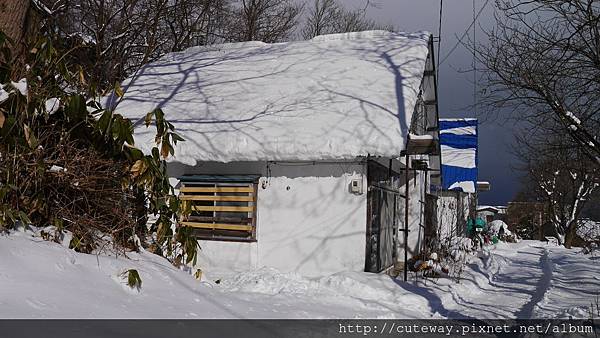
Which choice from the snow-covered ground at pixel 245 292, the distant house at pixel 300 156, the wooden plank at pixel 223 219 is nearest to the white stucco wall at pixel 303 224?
the distant house at pixel 300 156

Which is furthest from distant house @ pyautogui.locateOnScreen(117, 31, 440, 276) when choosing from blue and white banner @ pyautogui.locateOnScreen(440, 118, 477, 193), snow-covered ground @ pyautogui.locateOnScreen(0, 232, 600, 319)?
blue and white banner @ pyautogui.locateOnScreen(440, 118, 477, 193)

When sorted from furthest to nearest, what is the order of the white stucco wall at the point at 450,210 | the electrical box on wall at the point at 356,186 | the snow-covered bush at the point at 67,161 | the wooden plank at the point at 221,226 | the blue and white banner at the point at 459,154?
the blue and white banner at the point at 459,154 < the white stucco wall at the point at 450,210 < the wooden plank at the point at 221,226 < the electrical box on wall at the point at 356,186 < the snow-covered bush at the point at 67,161

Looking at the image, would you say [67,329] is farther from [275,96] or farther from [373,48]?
[373,48]

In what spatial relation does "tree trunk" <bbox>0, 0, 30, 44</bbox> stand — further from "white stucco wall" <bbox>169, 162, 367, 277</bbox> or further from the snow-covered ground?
"white stucco wall" <bbox>169, 162, 367, 277</bbox>

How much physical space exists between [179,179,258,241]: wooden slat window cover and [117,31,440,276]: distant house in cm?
2

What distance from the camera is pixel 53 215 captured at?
5.92m

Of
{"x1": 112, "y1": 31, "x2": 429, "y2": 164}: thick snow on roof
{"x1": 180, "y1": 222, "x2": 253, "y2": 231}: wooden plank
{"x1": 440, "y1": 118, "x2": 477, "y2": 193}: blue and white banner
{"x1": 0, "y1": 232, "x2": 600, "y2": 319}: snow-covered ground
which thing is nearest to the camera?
{"x1": 0, "y1": 232, "x2": 600, "y2": 319}: snow-covered ground

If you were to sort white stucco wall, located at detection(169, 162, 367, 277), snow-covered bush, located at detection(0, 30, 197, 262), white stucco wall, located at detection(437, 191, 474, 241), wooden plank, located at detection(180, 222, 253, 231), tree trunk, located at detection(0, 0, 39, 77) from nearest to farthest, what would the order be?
snow-covered bush, located at detection(0, 30, 197, 262), tree trunk, located at detection(0, 0, 39, 77), white stucco wall, located at detection(169, 162, 367, 277), wooden plank, located at detection(180, 222, 253, 231), white stucco wall, located at detection(437, 191, 474, 241)

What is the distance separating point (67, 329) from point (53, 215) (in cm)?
228

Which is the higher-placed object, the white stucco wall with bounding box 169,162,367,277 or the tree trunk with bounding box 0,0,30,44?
the tree trunk with bounding box 0,0,30,44

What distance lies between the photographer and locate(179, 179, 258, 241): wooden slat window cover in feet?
38.9

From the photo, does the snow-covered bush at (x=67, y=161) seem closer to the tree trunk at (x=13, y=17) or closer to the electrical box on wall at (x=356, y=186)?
the tree trunk at (x=13, y=17)

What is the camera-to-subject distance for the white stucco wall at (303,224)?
1116 centimetres

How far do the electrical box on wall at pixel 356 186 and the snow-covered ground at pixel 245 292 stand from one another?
1.59 metres
